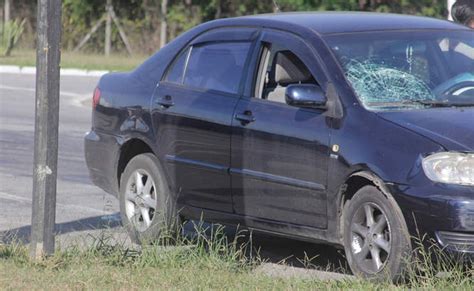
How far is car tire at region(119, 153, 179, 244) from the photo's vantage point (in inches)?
332

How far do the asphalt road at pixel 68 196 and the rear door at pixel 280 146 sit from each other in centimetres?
41

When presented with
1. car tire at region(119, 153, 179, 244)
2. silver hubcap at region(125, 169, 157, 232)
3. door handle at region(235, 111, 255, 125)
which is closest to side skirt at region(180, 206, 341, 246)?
car tire at region(119, 153, 179, 244)

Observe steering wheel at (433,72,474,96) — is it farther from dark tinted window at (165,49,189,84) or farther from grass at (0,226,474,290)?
dark tinted window at (165,49,189,84)

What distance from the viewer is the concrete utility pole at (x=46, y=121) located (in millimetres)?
7047

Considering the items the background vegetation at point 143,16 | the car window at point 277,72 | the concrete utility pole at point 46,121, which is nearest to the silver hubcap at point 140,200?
the car window at point 277,72

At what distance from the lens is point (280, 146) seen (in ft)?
24.6

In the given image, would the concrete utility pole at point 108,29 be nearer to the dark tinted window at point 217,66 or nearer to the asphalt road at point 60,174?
the asphalt road at point 60,174

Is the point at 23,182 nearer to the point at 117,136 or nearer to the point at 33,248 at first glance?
the point at 117,136

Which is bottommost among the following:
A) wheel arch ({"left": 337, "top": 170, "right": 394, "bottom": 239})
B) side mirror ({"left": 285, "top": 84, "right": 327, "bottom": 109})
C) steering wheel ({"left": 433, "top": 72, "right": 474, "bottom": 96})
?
wheel arch ({"left": 337, "top": 170, "right": 394, "bottom": 239})

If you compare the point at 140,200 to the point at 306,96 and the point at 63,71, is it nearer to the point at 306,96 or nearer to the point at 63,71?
the point at 306,96

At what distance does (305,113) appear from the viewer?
745 centimetres

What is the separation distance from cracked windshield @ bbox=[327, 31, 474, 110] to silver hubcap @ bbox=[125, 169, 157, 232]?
1837 millimetres

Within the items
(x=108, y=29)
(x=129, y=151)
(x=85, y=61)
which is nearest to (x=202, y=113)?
(x=129, y=151)

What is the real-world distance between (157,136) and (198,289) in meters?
2.40
